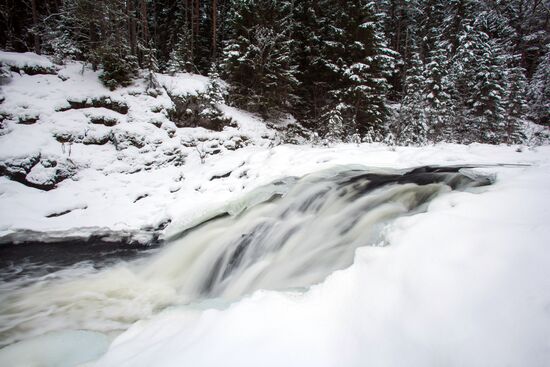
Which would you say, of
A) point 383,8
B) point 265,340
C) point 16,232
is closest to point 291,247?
point 265,340

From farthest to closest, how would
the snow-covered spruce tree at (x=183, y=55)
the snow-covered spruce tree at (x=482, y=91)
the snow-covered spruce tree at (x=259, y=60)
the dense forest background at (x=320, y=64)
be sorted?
the snow-covered spruce tree at (x=482, y=91) < the snow-covered spruce tree at (x=183, y=55) < the snow-covered spruce tree at (x=259, y=60) < the dense forest background at (x=320, y=64)

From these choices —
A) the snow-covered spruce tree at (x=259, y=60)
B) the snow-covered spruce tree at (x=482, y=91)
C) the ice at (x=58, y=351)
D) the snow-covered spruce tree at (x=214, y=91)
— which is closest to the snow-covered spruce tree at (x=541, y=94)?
the snow-covered spruce tree at (x=482, y=91)

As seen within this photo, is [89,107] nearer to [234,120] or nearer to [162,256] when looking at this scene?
[234,120]

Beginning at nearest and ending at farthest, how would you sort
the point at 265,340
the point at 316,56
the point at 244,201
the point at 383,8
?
1. the point at 265,340
2. the point at 244,201
3. the point at 316,56
4. the point at 383,8

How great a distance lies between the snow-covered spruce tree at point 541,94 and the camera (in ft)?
56.5

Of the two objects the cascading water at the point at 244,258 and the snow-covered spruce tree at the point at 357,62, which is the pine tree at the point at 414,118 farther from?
the cascading water at the point at 244,258

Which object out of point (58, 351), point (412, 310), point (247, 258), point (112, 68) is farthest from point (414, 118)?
point (58, 351)

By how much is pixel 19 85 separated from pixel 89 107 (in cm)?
209

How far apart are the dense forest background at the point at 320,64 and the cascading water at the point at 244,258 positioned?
5821 millimetres

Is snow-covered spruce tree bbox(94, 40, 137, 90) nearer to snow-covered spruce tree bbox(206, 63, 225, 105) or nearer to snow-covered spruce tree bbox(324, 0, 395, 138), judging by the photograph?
snow-covered spruce tree bbox(206, 63, 225, 105)

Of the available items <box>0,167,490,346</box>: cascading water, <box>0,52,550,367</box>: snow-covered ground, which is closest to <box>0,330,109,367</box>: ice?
<box>0,52,550,367</box>: snow-covered ground

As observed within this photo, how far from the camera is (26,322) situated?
307cm

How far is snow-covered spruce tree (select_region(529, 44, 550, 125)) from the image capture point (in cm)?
1723

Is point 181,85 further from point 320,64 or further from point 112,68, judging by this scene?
point 320,64
